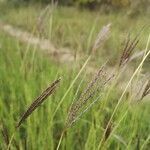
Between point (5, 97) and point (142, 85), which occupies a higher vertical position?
point (142, 85)

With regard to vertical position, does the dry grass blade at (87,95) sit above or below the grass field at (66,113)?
above

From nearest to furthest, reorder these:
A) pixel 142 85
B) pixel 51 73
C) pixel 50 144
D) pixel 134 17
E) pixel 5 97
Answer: pixel 142 85 → pixel 50 144 → pixel 5 97 → pixel 51 73 → pixel 134 17

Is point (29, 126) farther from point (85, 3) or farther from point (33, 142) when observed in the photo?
point (85, 3)

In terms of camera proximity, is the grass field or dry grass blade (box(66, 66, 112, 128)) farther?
the grass field

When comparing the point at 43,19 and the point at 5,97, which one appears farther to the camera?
the point at 5,97

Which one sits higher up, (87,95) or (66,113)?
(87,95)

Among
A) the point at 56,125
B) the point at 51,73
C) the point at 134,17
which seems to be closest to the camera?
the point at 56,125

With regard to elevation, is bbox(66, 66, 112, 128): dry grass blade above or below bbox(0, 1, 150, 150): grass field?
above

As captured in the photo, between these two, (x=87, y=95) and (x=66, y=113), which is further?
(x=66, y=113)

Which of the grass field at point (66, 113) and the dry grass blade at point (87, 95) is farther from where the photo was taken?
the grass field at point (66, 113)

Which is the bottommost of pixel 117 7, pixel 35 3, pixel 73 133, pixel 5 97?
pixel 35 3

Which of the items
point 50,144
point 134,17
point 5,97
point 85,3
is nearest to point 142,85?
point 50,144
